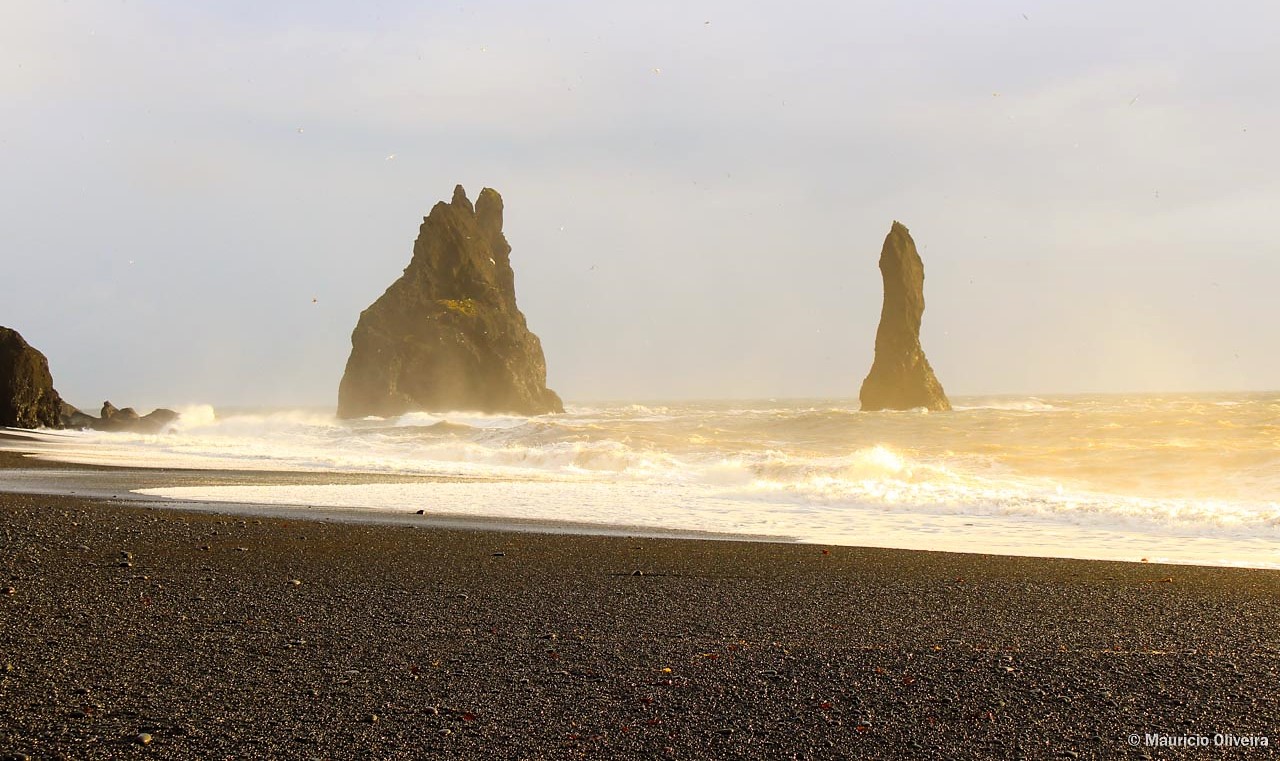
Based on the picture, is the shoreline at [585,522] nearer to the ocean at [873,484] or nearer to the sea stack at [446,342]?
the ocean at [873,484]

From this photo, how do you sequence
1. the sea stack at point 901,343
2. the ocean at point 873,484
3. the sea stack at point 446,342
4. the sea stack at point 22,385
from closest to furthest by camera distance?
1. the ocean at point 873,484
2. the sea stack at point 22,385
3. the sea stack at point 901,343
4. the sea stack at point 446,342

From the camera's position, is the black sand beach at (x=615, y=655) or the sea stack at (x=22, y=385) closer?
the black sand beach at (x=615, y=655)

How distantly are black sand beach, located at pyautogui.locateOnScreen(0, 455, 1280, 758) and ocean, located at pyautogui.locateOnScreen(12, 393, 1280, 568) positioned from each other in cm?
368

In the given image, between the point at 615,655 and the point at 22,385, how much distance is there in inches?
2179

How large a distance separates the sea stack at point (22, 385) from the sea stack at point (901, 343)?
236ft

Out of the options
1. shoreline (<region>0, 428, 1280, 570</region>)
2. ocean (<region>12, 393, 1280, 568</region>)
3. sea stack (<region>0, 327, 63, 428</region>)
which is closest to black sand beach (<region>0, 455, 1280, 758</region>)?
shoreline (<region>0, 428, 1280, 570</region>)

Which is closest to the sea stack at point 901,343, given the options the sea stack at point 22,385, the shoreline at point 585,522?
the sea stack at point 22,385

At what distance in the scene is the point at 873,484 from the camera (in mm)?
20094

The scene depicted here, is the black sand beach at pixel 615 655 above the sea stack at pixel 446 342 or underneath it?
underneath

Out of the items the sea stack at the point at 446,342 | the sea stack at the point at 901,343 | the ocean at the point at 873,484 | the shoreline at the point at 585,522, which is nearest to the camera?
the shoreline at the point at 585,522

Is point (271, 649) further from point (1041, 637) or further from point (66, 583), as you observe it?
point (1041, 637)

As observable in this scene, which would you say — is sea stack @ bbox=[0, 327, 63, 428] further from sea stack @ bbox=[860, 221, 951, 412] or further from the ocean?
sea stack @ bbox=[860, 221, 951, 412]

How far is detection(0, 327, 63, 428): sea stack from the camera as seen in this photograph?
48.9 m

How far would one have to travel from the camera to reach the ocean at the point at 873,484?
13.9 metres
